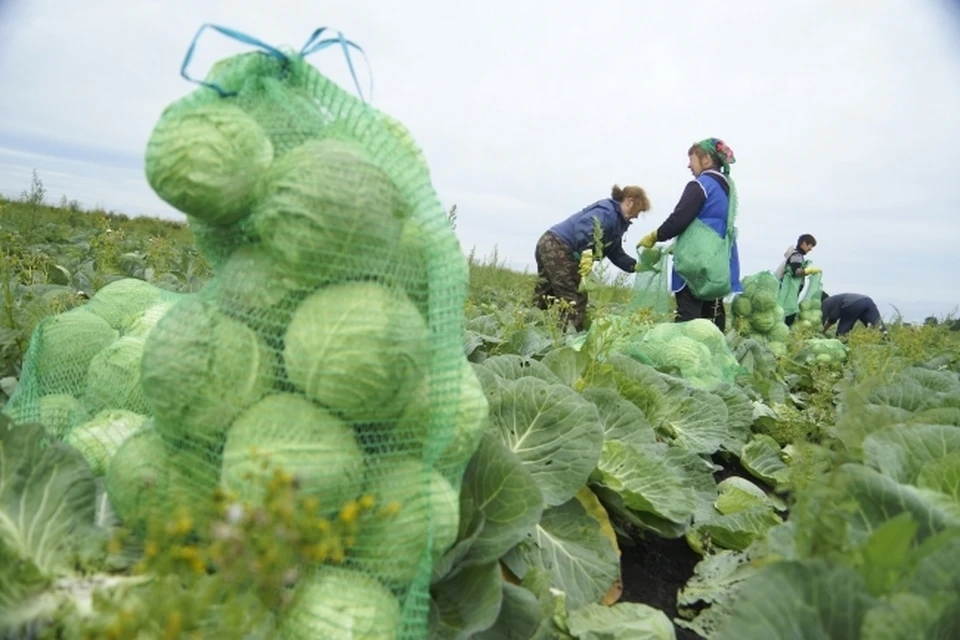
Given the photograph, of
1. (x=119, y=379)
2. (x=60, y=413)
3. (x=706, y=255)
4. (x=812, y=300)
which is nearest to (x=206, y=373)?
(x=119, y=379)

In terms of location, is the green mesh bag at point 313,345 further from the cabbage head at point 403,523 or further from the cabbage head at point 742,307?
the cabbage head at point 742,307

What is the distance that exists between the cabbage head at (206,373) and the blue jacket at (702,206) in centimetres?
619

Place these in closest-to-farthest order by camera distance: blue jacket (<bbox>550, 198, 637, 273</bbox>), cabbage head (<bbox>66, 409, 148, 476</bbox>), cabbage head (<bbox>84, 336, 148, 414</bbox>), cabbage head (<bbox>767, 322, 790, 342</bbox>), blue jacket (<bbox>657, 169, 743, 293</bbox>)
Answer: cabbage head (<bbox>66, 409, 148, 476</bbox>) < cabbage head (<bbox>84, 336, 148, 414</bbox>) < blue jacket (<bbox>657, 169, 743, 293</bbox>) < blue jacket (<bbox>550, 198, 637, 273</bbox>) < cabbage head (<bbox>767, 322, 790, 342</bbox>)

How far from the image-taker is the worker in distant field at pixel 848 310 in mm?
14078

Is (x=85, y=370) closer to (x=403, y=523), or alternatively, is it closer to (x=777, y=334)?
(x=403, y=523)

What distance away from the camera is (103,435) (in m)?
1.78

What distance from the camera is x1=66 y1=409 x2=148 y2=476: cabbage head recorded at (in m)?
1.73

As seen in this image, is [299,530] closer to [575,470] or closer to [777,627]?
[777,627]

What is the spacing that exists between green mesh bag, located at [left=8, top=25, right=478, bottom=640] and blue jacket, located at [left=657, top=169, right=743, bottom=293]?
5876 mm

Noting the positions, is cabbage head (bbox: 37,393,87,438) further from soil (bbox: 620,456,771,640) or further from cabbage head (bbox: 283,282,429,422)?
soil (bbox: 620,456,771,640)

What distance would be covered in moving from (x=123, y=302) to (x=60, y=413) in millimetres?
740

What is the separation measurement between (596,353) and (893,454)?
6.02 feet

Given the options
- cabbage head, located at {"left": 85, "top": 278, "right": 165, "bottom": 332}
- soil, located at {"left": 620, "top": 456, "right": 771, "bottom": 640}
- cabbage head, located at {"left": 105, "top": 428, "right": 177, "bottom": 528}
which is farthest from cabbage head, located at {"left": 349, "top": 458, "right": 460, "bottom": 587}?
cabbage head, located at {"left": 85, "top": 278, "right": 165, "bottom": 332}

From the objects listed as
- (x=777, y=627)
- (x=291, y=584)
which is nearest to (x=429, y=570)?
(x=291, y=584)
